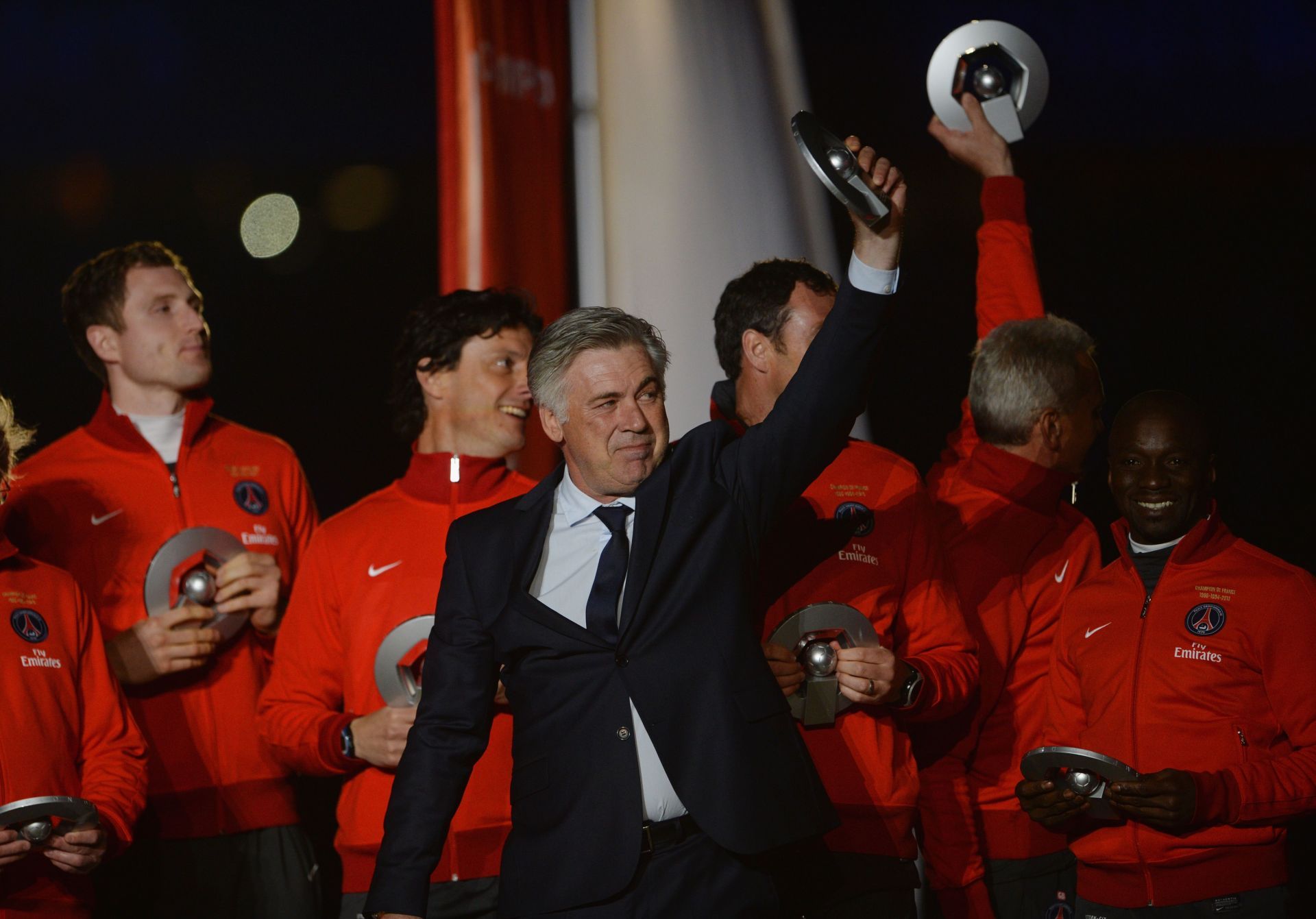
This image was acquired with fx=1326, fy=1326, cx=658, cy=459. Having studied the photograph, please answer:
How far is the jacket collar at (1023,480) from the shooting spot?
10.8ft

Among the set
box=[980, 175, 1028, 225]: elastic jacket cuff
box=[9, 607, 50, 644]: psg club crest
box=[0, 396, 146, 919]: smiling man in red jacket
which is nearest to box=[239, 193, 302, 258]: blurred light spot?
box=[0, 396, 146, 919]: smiling man in red jacket

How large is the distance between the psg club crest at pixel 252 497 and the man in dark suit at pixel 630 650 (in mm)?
1271

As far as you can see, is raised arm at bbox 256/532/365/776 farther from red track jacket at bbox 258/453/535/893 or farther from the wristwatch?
the wristwatch

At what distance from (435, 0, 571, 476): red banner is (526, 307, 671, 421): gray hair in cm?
201

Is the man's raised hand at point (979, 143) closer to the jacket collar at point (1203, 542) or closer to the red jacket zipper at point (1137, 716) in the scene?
the jacket collar at point (1203, 542)

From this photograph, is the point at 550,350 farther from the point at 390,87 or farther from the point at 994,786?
the point at 390,87

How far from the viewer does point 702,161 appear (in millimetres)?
4129

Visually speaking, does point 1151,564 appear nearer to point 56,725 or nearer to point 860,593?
point 860,593

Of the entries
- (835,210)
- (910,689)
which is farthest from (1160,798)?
(835,210)

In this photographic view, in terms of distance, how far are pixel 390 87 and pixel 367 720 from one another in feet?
10.2

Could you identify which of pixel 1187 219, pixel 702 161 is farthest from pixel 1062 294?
pixel 702 161

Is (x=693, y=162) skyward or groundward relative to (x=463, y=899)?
skyward

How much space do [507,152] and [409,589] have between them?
201 centimetres

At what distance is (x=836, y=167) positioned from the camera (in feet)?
6.77
